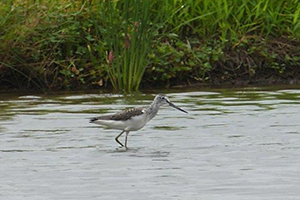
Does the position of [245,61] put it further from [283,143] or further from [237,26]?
[283,143]

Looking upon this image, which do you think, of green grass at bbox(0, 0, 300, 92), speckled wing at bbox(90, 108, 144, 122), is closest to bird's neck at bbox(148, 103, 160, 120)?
speckled wing at bbox(90, 108, 144, 122)

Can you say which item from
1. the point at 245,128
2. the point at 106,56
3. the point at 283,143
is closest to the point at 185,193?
the point at 283,143

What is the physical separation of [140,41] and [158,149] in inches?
203

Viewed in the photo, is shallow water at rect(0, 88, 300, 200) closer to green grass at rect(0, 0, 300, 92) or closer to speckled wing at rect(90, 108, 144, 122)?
speckled wing at rect(90, 108, 144, 122)

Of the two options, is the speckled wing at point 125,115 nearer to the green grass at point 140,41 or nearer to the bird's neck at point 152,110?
the bird's neck at point 152,110

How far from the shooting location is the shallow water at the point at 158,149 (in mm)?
8742

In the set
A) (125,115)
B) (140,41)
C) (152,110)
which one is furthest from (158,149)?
(140,41)

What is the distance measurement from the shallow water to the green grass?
21.1 inches

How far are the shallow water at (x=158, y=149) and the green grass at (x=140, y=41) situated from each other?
54 cm

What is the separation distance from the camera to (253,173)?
9430 millimetres

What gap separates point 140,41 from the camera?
1603 centimetres

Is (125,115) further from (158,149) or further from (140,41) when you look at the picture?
(140,41)

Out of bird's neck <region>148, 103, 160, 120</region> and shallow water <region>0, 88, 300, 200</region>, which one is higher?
bird's neck <region>148, 103, 160, 120</region>

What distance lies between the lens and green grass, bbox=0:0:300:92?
1611 centimetres
